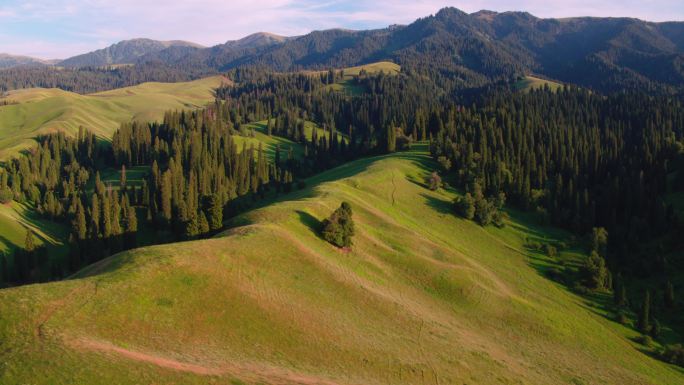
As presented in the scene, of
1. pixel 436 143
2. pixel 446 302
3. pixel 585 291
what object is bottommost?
pixel 585 291

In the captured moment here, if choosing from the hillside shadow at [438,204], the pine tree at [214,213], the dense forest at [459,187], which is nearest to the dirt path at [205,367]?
the dense forest at [459,187]

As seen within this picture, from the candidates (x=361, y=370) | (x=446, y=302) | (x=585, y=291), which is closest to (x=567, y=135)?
(x=585, y=291)

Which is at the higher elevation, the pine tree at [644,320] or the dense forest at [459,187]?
the dense forest at [459,187]

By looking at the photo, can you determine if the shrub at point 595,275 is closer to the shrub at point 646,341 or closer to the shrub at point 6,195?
the shrub at point 646,341

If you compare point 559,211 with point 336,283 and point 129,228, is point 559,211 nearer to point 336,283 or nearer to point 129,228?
point 336,283

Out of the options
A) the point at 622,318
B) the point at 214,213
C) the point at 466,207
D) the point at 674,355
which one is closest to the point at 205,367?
the point at 214,213

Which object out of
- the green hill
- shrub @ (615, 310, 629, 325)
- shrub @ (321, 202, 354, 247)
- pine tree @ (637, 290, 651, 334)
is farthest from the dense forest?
shrub @ (321, 202, 354, 247)
